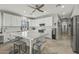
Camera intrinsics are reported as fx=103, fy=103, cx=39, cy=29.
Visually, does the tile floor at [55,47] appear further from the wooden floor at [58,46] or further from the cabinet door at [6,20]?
the cabinet door at [6,20]

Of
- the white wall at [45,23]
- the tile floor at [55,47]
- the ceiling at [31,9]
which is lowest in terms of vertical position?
the tile floor at [55,47]

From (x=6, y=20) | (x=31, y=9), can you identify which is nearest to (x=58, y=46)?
(x=31, y=9)

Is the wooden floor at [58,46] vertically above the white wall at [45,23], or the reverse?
the white wall at [45,23]

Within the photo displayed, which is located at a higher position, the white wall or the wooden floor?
the white wall

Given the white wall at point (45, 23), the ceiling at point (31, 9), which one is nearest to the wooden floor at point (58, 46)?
the white wall at point (45, 23)

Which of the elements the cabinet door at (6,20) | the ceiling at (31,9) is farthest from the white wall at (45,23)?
the cabinet door at (6,20)

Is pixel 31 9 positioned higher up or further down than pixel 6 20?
higher up

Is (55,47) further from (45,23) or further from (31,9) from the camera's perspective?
(31,9)

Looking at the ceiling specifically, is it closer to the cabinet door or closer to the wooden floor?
the cabinet door

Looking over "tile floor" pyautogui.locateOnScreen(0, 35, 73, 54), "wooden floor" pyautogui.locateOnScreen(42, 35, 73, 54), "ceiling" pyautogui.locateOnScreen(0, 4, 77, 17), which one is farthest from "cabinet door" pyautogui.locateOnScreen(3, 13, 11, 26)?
"wooden floor" pyautogui.locateOnScreen(42, 35, 73, 54)
